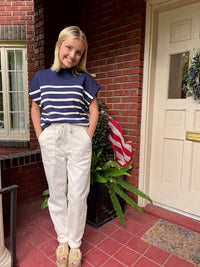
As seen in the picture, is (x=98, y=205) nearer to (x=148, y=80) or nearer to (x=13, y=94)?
(x=148, y=80)

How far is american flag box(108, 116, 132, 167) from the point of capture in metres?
2.22

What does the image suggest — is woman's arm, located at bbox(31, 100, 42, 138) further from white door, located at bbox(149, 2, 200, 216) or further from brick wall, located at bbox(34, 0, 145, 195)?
white door, located at bbox(149, 2, 200, 216)

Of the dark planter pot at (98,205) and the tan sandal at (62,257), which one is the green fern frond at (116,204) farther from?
the tan sandal at (62,257)

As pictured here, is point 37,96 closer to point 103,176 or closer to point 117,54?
point 103,176

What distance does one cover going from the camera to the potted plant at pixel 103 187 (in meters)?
1.91

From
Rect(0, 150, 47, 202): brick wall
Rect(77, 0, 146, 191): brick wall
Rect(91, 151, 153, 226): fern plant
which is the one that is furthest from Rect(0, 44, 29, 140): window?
Rect(91, 151, 153, 226): fern plant

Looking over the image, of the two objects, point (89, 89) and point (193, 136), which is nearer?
point (89, 89)

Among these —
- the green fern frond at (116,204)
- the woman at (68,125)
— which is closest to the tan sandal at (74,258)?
the woman at (68,125)

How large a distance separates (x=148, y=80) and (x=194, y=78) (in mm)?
458

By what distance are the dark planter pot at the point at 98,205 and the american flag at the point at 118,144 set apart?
0.40 m

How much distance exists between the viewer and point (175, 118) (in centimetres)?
220

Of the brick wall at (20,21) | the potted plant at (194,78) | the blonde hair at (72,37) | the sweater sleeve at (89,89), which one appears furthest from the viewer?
the brick wall at (20,21)

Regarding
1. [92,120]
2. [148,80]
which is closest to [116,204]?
[92,120]

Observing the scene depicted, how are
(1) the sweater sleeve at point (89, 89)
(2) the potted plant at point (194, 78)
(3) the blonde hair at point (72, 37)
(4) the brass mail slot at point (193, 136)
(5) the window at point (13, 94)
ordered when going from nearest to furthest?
(3) the blonde hair at point (72, 37) → (1) the sweater sleeve at point (89, 89) → (2) the potted plant at point (194, 78) → (4) the brass mail slot at point (193, 136) → (5) the window at point (13, 94)
